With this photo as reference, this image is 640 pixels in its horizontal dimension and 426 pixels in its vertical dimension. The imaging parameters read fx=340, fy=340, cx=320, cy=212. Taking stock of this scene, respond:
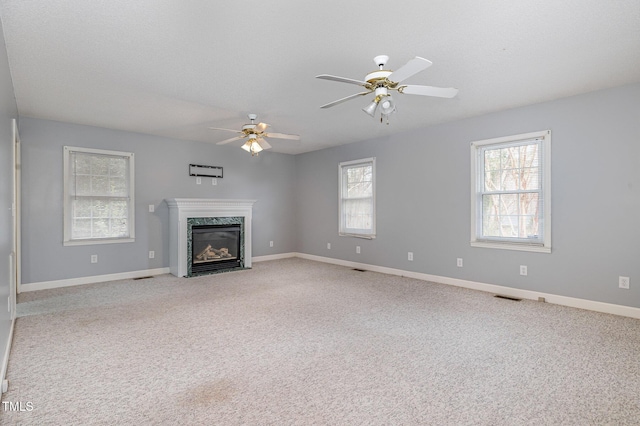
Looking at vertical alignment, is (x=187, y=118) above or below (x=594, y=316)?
above

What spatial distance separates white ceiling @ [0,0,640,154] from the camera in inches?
90.1

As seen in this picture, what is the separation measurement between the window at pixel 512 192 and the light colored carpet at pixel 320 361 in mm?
824

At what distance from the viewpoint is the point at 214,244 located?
6.44 meters

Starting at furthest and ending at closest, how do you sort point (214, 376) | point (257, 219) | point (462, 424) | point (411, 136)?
point (257, 219) < point (411, 136) < point (214, 376) < point (462, 424)

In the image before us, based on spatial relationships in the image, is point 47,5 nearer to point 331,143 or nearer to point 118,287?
point 118,287

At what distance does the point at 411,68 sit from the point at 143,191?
512 cm

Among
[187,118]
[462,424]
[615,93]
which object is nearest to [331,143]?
[187,118]

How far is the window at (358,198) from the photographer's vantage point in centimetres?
645

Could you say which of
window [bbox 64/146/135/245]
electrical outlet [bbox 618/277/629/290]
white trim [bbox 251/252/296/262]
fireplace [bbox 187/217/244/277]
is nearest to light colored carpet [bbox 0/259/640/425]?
electrical outlet [bbox 618/277/629/290]

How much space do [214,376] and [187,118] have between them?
3738 mm

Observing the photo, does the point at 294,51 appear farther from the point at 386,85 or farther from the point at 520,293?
the point at 520,293

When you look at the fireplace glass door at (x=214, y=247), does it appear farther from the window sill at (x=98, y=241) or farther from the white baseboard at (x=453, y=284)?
the window sill at (x=98, y=241)

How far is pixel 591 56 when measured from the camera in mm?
2965

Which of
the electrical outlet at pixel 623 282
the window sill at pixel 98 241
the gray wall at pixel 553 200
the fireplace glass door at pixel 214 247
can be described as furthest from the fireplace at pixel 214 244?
the electrical outlet at pixel 623 282
